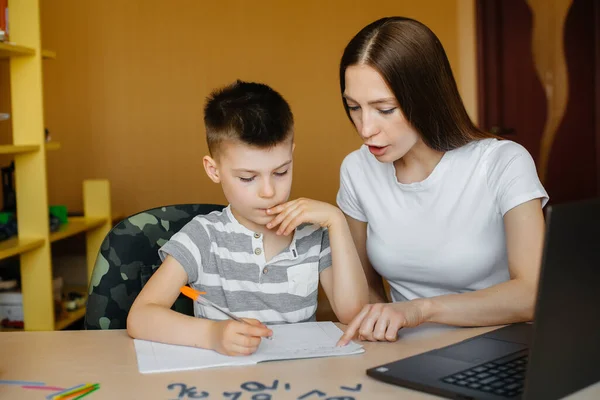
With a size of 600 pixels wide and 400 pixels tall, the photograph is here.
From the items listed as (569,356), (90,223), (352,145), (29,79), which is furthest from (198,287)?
(352,145)

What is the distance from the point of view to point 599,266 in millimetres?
887

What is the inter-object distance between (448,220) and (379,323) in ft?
1.35

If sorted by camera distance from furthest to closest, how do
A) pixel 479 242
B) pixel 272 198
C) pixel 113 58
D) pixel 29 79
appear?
pixel 113 58, pixel 29 79, pixel 479 242, pixel 272 198

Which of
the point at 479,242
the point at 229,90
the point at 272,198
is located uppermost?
the point at 229,90

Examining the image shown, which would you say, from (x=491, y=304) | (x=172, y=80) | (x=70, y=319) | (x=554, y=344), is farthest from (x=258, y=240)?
(x=172, y=80)

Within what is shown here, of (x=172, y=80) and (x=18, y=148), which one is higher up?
(x=172, y=80)

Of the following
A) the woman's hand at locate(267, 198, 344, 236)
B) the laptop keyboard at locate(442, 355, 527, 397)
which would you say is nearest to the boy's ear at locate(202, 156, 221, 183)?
the woman's hand at locate(267, 198, 344, 236)

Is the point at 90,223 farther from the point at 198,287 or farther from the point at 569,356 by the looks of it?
the point at 569,356

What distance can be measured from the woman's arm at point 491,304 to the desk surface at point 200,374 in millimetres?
26

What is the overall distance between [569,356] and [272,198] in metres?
0.70

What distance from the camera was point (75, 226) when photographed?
3.30 m

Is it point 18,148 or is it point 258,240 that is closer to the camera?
point 258,240

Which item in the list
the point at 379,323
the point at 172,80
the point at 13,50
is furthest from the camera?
the point at 172,80

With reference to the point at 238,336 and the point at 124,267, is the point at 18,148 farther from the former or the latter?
the point at 238,336
